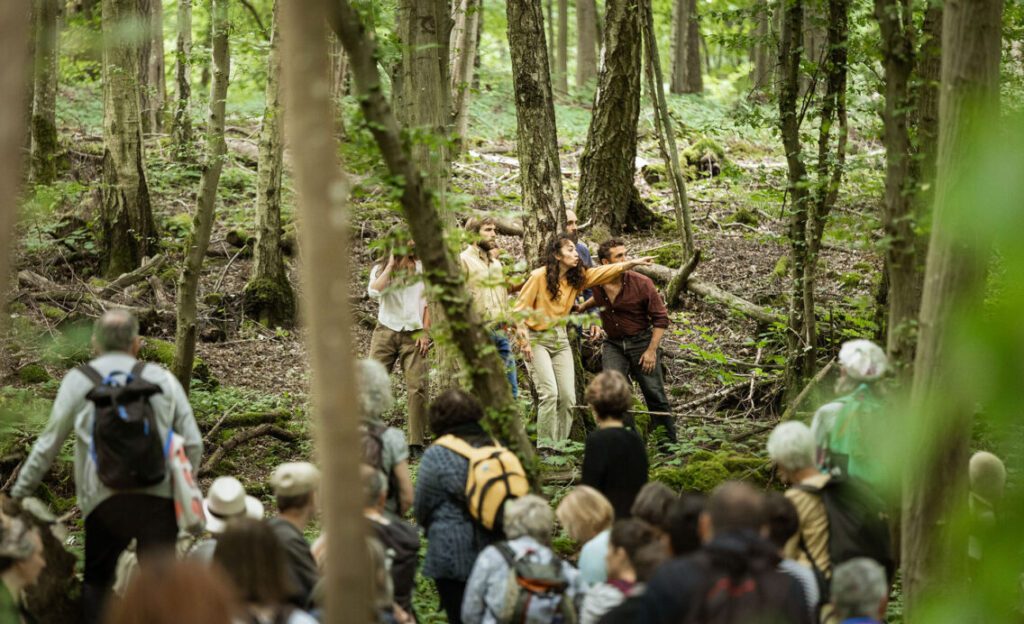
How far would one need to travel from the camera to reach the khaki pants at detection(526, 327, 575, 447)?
926 cm

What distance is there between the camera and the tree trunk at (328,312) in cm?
268

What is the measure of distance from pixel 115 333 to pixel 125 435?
0.55 meters

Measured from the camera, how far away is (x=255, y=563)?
3980 millimetres

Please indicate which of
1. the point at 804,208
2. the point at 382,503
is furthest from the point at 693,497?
the point at 804,208

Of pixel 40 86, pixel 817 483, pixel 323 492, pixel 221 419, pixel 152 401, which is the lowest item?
pixel 221 419

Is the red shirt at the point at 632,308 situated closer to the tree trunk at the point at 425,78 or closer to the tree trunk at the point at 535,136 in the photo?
the tree trunk at the point at 535,136

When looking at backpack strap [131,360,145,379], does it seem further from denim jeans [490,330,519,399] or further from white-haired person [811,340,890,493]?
denim jeans [490,330,519,399]

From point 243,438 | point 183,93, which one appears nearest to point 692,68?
point 183,93

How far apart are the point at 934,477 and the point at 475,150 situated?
645 inches

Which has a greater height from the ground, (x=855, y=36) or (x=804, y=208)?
(x=855, y=36)

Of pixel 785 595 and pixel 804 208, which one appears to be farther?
pixel 804 208

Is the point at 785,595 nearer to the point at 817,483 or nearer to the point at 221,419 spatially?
the point at 817,483

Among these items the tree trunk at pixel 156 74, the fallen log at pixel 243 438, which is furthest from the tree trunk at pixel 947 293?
the tree trunk at pixel 156 74

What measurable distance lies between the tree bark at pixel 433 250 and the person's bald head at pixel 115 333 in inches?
62.5
